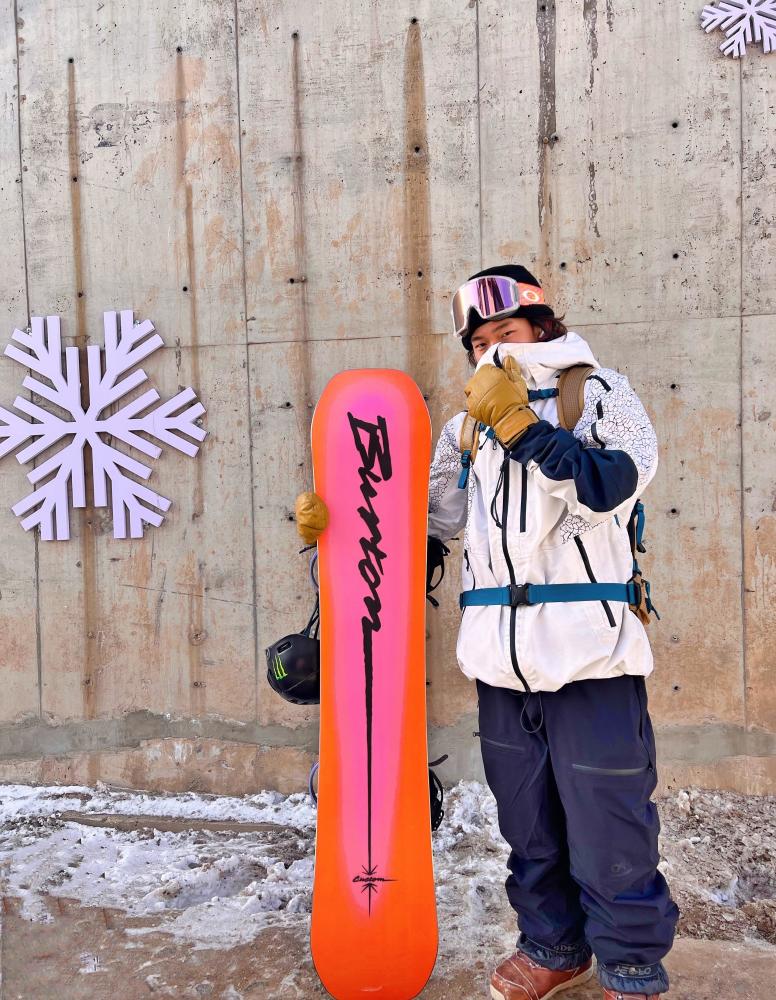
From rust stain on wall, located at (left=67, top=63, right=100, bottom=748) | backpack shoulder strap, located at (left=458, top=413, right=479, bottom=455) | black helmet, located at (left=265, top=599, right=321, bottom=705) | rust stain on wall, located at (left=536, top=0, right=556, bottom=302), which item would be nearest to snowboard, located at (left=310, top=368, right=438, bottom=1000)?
black helmet, located at (left=265, top=599, right=321, bottom=705)

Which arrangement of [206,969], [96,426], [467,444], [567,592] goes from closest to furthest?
[567,592], [467,444], [206,969], [96,426]

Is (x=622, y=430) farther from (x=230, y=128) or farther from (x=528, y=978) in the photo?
(x=230, y=128)

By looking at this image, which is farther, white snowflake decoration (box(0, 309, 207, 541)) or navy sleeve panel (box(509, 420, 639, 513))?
white snowflake decoration (box(0, 309, 207, 541))

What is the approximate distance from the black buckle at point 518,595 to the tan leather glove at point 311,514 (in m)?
0.51

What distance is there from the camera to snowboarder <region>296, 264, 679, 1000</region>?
137 cm

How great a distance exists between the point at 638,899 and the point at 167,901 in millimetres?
1398

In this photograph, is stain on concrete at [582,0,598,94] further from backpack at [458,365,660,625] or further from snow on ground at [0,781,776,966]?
snow on ground at [0,781,776,966]

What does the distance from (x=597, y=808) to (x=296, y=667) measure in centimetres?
75

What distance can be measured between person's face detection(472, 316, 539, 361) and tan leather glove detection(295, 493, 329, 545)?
55cm

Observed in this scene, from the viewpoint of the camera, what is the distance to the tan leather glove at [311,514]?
1.69m

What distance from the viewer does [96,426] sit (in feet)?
9.14

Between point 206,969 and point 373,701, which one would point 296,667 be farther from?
point 206,969

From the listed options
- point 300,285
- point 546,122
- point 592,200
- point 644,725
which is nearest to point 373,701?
point 644,725

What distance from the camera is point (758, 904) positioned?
201 cm
